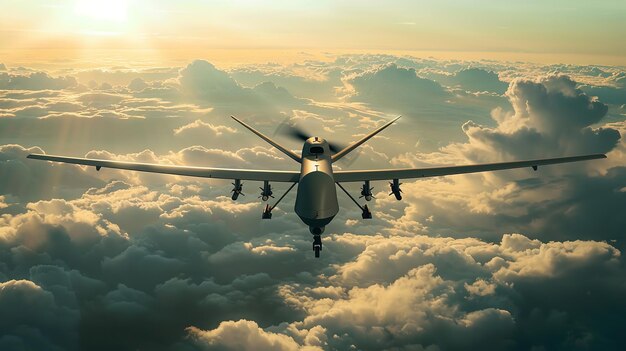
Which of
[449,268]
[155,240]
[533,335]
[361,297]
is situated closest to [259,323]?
[361,297]

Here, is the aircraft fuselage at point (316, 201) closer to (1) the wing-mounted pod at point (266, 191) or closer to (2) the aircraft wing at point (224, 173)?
(2) the aircraft wing at point (224, 173)

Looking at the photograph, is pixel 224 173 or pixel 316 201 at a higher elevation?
pixel 316 201

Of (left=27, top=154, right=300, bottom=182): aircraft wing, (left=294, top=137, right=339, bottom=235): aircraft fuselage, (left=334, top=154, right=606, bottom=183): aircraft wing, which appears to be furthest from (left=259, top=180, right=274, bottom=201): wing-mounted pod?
(left=294, top=137, right=339, bottom=235): aircraft fuselage

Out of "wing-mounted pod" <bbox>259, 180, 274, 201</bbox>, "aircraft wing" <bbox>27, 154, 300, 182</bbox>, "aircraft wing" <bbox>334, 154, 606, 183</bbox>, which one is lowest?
"wing-mounted pod" <bbox>259, 180, 274, 201</bbox>

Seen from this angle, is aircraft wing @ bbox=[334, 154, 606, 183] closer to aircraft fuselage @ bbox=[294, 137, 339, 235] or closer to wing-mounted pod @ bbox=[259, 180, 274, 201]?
wing-mounted pod @ bbox=[259, 180, 274, 201]

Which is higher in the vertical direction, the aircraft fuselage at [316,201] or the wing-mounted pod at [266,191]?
the aircraft fuselage at [316,201]

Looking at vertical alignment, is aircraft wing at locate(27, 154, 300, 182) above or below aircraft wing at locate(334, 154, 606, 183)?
below

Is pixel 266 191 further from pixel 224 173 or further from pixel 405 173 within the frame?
pixel 405 173

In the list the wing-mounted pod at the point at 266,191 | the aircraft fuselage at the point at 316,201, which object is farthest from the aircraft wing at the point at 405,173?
the aircraft fuselage at the point at 316,201

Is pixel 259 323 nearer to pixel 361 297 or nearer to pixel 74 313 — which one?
pixel 361 297

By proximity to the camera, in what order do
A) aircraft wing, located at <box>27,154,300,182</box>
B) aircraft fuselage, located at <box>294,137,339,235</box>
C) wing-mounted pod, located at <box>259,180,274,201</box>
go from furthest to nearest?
wing-mounted pod, located at <box>259,180,274,201</box>
aircraft wing, located at <box>27,154,300,182</box>
aircraft fuselage, located at <box>294,137,339,235</box>

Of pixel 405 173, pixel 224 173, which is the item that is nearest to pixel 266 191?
pixel 224 173

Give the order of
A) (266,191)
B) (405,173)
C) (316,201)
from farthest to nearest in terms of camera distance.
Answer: (405,173) < (266,191) < (316,201)
